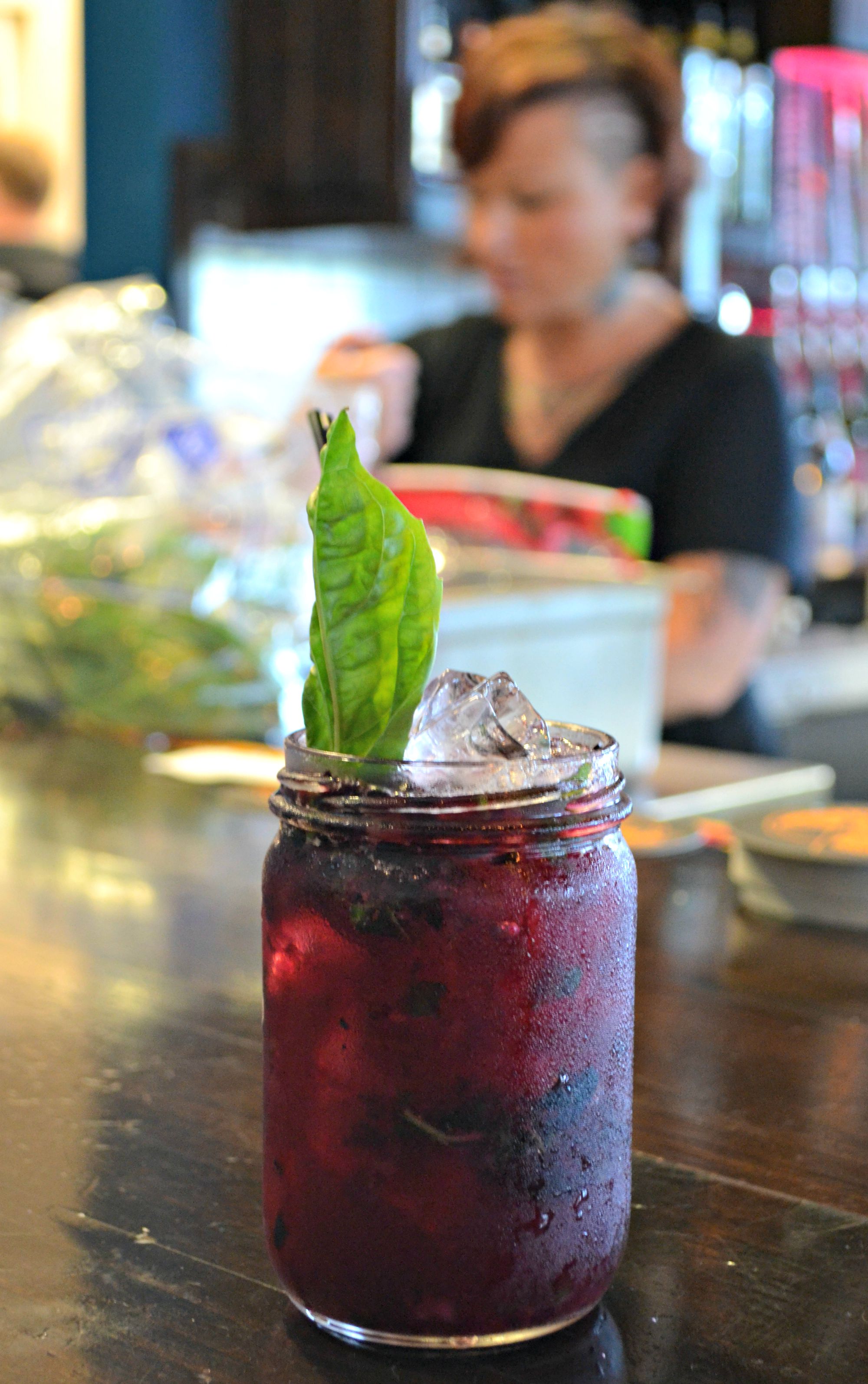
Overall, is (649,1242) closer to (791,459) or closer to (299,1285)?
(299,1285)

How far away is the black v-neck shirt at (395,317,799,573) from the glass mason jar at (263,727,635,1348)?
1.69 metres

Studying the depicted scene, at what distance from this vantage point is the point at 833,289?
4.44 meters

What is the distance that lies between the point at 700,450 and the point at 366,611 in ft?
5.73

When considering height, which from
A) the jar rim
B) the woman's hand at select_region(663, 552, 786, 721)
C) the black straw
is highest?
the black straw

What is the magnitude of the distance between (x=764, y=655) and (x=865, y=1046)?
2393mm

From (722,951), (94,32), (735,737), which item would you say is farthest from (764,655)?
(722,951)

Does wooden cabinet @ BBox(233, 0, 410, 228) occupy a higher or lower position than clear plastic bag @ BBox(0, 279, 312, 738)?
higher

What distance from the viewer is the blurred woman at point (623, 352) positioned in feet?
6.89

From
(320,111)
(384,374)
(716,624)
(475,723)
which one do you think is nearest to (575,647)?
(384,374)

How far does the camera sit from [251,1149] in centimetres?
58

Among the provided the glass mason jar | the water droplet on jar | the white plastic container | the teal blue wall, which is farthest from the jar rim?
the teal blue wall

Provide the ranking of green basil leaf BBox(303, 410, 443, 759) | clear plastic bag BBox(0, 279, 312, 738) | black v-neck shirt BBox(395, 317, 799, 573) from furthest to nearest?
black v-neck shirt BBox(395, 317, 799, 573) < clear plastic bag BBox(0, 279, 312, 738) < green basil leaf BBox(303, 410, 443, 759)

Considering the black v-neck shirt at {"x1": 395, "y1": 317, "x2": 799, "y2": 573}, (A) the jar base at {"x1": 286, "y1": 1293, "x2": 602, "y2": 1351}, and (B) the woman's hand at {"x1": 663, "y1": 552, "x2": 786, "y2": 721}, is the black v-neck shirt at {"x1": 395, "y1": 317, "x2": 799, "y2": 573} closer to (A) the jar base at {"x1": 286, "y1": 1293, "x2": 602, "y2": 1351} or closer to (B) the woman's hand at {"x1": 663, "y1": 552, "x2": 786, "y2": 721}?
(B) the woman's hand at {"x1": 663, "y1": 552, "x2": 786, "y2": 721}

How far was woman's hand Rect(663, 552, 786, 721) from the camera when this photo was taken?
2107 millimetres
